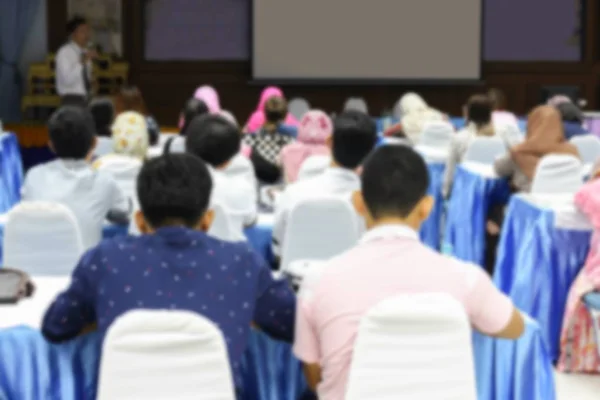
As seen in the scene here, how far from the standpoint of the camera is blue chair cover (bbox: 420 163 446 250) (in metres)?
7.78

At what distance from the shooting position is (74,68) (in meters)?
11.0

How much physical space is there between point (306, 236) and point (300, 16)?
9715mm

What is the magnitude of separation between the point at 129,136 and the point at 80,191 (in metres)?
1.45

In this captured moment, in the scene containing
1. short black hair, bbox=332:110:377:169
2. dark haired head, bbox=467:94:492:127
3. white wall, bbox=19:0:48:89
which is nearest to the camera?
short black hair, bbox=332:110:377:169

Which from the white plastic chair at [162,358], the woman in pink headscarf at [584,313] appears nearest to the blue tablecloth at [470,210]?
the woman in pink headscarf at [584,313]

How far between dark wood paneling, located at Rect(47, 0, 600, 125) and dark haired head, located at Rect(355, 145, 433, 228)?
1149 centimetres

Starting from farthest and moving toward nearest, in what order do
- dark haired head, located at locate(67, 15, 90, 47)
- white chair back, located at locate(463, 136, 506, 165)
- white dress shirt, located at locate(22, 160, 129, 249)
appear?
dark haired head, located at locate(67, 15, 90, 47) < white chair back, located at locate(463, 136, 506, 165) < white dress shirt, located at locate(22, 160, 129, 249)

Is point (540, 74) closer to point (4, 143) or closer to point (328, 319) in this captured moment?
point (4, 143)

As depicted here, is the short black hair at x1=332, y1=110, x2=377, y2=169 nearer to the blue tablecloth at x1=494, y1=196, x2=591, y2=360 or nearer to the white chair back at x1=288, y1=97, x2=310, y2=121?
the blue tablecloth at x1=494, y1=196, x2=591, y2=360

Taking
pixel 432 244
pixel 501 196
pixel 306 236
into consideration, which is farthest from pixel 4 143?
pixel 306 236

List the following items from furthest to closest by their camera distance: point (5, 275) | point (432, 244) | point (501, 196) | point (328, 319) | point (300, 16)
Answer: point (300, 16), point (432, 244), point (501, 196), point (5, 275), point (328, 319)

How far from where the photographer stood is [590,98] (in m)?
14.4

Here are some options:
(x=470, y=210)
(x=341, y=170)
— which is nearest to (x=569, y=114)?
(x=470, y=210)

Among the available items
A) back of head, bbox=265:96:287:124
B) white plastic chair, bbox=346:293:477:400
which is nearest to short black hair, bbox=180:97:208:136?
back of head, bbox=265:96:287:124
